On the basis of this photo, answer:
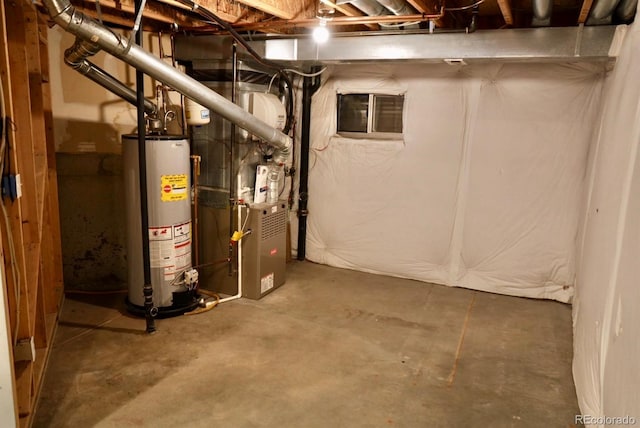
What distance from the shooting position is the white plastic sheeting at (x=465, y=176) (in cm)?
372

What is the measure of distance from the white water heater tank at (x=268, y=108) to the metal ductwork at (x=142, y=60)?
26 cm

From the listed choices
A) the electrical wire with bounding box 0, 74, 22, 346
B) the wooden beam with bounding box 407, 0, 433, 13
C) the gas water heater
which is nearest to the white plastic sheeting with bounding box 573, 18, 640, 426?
the wooden beam with bounding box 407, 0, 433, 13

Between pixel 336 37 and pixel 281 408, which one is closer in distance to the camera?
pixel 281 408

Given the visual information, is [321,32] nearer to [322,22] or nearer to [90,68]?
[322,22]

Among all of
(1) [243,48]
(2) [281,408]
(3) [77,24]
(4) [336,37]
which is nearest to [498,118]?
(4) [336,37]

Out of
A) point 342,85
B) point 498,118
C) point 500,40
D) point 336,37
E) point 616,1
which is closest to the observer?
point 616,1

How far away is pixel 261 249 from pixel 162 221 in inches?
31.6

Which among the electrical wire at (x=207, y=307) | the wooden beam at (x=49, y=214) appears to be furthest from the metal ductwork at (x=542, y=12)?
the wooden beam at (x=49, y=214)

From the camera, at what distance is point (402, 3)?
2.83 metres

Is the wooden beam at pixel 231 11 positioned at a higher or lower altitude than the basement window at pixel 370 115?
higher

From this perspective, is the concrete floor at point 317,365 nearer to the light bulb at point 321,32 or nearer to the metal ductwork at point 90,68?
the metal ductwork at point 90,68

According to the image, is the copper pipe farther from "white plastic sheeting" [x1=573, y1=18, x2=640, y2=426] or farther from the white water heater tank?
"white plastic sheeting" [x1=573, y1=18, x2=640, y2=426]

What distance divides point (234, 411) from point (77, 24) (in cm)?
202

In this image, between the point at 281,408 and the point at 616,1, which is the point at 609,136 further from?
the point at 281,408
